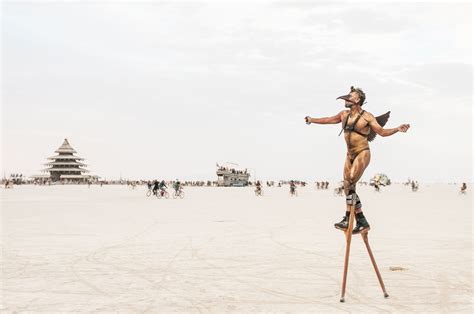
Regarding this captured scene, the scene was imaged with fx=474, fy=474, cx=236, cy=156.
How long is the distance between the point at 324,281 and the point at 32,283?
179 inches

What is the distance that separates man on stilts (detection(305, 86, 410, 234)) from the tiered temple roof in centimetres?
12257

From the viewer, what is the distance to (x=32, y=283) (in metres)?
7.34

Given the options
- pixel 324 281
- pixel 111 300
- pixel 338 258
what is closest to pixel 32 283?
pixel 111 300

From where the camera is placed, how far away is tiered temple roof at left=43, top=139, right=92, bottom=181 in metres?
122

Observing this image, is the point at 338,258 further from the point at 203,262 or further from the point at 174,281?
the point at 174,281

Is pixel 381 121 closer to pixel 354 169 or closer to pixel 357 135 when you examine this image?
pixel 357 135

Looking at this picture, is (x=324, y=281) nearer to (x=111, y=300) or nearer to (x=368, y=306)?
(x=368, y=306)

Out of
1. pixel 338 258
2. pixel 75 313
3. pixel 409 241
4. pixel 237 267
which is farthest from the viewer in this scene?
pixel 409 241

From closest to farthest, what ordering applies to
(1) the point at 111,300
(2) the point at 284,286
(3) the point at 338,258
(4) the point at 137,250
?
(1) the point at 111,300, (2) the point at 284,286, (3) the point at 338,258, (4) the point at 137,250

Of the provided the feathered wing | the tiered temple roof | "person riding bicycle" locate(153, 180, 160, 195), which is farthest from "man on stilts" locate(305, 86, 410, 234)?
the tiered temple roof

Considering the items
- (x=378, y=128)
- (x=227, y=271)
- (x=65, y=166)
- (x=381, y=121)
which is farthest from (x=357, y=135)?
(x=65, y=166)

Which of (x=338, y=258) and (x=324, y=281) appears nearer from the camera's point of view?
(x=324, y=281)

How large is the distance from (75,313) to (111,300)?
0.62m

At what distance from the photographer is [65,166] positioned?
406 ft
